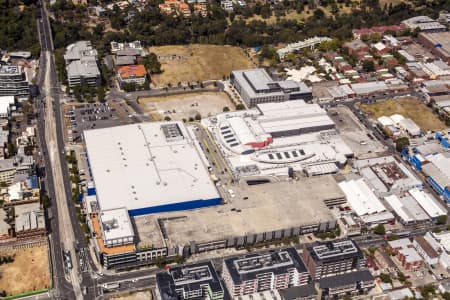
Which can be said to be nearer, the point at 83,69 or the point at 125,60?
the point at 83,69

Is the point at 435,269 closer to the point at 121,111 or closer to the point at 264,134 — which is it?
the point at 264,134

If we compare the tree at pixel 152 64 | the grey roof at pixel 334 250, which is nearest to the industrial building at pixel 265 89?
the tree at pixel 152 64

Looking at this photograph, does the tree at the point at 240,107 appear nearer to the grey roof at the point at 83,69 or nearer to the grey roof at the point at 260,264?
the grey roof at the point at 83,69

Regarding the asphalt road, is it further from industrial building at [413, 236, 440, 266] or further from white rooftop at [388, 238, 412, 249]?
industrial building at [413, 236, 440, 266]

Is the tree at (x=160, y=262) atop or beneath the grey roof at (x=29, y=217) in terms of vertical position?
beneath

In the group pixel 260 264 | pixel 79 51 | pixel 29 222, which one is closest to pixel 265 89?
pixel 79 51

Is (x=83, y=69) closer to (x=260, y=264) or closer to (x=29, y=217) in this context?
(x=29, y=217)

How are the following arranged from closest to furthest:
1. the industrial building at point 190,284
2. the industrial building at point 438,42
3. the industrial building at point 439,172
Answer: the industrial building at point 190,284
the industrial building at point 439,172
the industrial building at point 438,42

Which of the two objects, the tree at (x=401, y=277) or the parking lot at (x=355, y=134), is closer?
the tree at (x=401, y=277)
